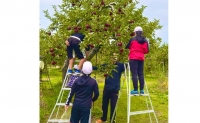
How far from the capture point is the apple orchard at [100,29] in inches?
189

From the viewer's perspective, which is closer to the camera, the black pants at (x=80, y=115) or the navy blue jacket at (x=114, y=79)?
the black pants at (x=80, y=115)

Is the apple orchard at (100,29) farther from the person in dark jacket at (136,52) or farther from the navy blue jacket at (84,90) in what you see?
the navy blue jacket at (84,90)

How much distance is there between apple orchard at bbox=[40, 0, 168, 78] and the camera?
189 inches

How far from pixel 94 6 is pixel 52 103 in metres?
2.32

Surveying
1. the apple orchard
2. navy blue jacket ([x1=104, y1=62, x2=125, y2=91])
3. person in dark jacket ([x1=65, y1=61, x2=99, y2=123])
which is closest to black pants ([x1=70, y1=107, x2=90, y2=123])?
person in dark jacket ([x1=65, y1=61, x2=99, y2=123])

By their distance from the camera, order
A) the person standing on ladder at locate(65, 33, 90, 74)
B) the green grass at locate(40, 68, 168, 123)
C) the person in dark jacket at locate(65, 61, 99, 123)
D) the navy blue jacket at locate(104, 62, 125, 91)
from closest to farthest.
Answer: the person in dark jacket at locate(65, 61, 99, 123) < the person standing on ladder at locate(65, 33, 90, 74) < the navy blue jacket at locate(104, 62, 125, 91) < the green grass at locate(40, 68, 168, 123)

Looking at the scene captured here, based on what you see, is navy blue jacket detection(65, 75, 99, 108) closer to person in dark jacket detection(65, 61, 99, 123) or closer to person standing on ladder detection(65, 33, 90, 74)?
person in dark jacket detection(65, 61, 99, 123)

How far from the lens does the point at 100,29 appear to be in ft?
15.8

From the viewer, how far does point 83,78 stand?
4328 millimetres

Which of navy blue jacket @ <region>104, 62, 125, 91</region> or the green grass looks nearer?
navy blue jacket @ <region>104, 62, 125, 91</region>

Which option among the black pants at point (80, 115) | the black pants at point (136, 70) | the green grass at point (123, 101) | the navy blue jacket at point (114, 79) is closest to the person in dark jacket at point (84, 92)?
the black pants at point (80, 115)
